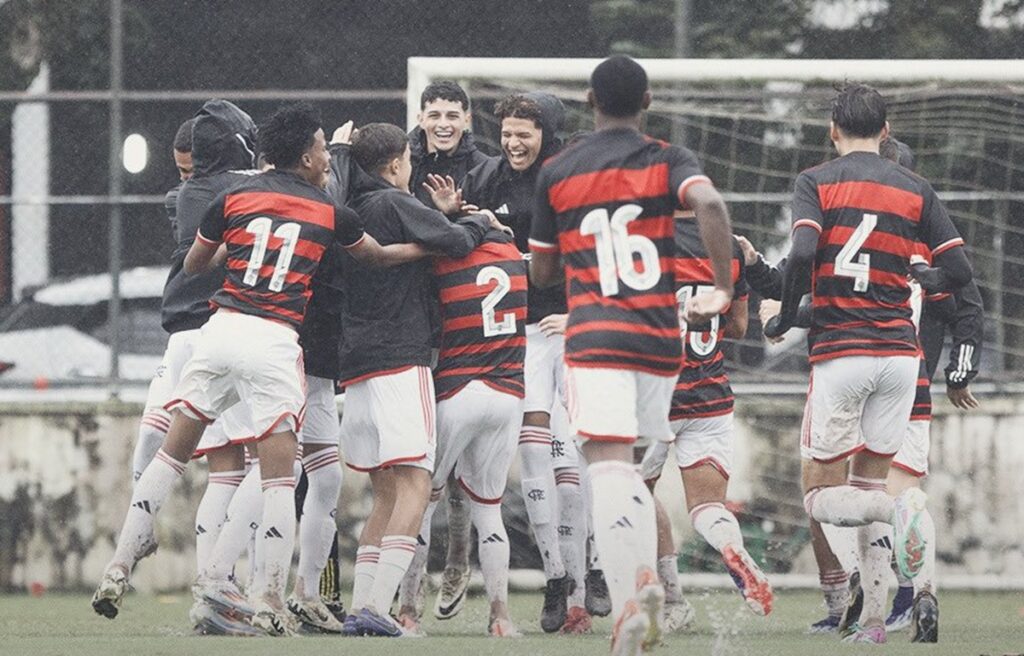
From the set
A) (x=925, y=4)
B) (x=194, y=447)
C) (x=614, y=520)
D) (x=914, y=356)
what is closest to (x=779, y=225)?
(x=925, y=4)

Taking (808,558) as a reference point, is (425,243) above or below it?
above

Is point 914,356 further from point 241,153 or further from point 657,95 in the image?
point 657,95

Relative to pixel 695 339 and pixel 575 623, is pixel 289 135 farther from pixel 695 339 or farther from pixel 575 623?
pixel 575 623

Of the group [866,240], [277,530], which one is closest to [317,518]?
[277,530]

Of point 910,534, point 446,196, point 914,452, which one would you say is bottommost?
point 910,534

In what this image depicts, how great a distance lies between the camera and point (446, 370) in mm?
8133

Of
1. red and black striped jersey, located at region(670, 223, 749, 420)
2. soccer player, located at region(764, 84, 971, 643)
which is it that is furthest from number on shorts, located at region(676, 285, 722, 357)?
soccer player, located at region(764, 84, 971, 643)

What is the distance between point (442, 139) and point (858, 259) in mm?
2048

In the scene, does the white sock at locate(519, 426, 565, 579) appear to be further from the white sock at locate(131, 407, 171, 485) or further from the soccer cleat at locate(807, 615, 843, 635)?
the white sock at locate(131, 407, 171, 485)

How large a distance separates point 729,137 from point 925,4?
1.80 metres

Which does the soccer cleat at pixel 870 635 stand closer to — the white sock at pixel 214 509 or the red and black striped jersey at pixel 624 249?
the red and black striped jersey at pixel 624 249

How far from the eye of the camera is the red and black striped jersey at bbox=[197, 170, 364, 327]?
7750 millimetres

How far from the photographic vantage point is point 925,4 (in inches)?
500

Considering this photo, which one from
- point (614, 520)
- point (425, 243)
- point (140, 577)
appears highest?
point (425, 243)
